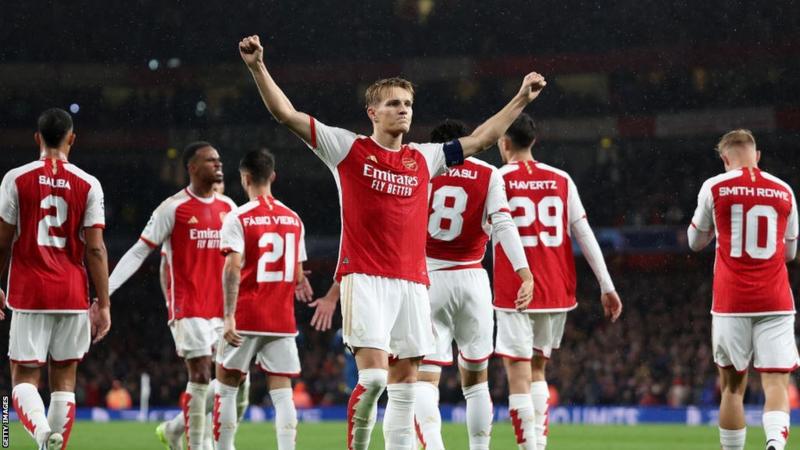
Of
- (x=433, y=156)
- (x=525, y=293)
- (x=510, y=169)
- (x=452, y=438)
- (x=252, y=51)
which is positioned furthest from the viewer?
(x=452, y=438)

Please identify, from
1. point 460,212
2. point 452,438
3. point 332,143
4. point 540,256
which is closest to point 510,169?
point 540,256

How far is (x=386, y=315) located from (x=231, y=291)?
1911 mm

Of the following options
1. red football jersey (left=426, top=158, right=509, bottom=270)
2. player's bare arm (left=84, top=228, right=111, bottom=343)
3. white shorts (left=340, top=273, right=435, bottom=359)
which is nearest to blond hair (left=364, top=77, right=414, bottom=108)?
white shorts (left=340, top=273, right=435, bottom=359)

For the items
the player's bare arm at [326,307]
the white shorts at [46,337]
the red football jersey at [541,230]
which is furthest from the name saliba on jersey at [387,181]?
the red football jersey at [541,230]

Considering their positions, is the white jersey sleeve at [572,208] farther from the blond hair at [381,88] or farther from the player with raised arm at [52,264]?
the player with raised arm at [52,264]

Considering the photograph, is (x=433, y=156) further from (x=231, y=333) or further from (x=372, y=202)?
(x=231, y=333)

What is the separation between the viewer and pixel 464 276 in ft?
23.5

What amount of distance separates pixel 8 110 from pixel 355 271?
27.9 metres

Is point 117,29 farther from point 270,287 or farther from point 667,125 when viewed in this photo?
point 270,287

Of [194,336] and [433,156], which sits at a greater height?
[433,156]

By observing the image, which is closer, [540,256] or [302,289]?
[540,256]

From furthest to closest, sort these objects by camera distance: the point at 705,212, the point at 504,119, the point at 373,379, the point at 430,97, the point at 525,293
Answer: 1. the point at 430,97
2. the point at 705,212
3. the point at 525,293
4. the point at 504,119
5. the point at 373,379

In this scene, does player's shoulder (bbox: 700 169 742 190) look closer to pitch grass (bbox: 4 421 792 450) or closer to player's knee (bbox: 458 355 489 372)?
player's knee (bbox: 458 355 489 372)

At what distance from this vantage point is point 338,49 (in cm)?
3300
